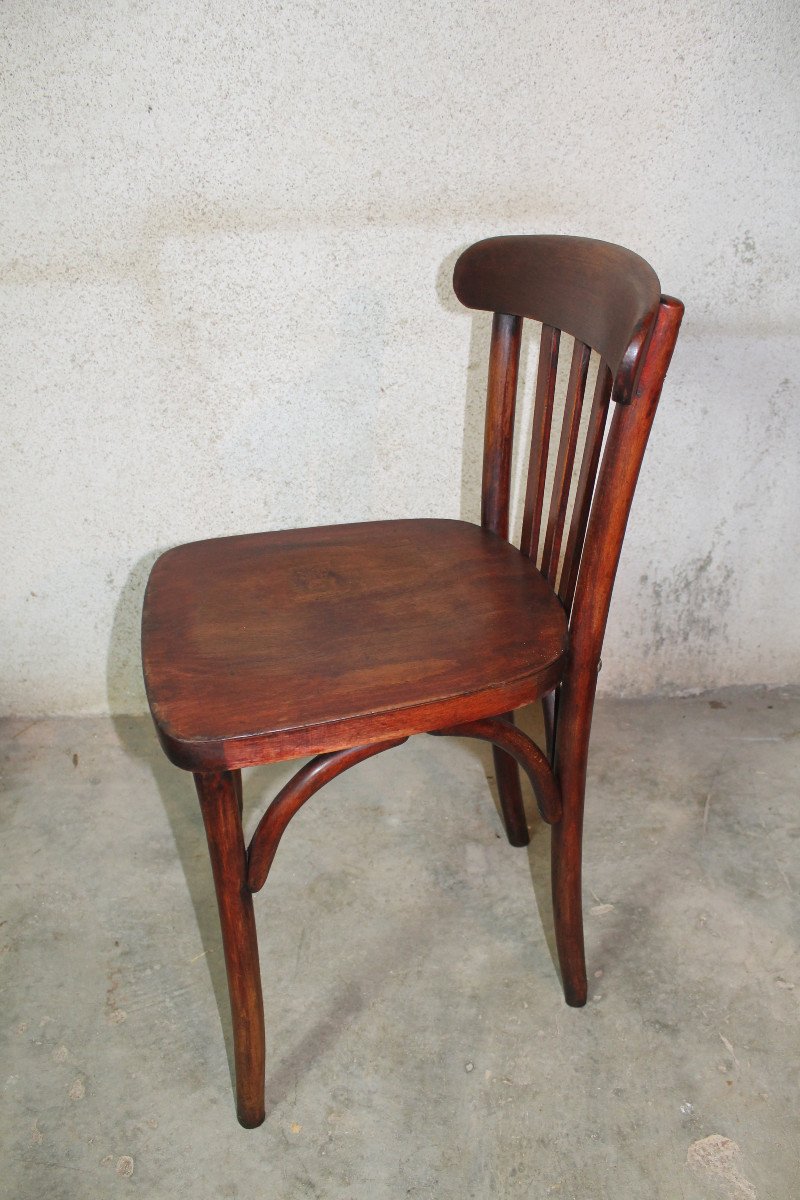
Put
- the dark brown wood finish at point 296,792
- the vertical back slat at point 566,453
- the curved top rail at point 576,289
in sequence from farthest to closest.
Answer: the vertical back slat at point 566,453 < the dark brown wood finish at point 296,792 < the curved top rail at point 576,289

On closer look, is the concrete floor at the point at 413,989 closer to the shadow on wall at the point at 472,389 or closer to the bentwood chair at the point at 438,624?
the bentwood chair at the point at 438,624

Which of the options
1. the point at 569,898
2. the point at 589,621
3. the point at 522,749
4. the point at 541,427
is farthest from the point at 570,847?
the point at 541,427

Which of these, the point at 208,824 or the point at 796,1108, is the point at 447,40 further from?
the point at 796,1108

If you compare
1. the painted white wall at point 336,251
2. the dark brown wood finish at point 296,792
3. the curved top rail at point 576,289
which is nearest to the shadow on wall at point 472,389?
the painted white wall at point 336,251

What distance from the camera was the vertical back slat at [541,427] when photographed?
108cm

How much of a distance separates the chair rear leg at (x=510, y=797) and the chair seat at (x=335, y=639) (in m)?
0.41

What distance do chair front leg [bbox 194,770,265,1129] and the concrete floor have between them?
0.33 ft

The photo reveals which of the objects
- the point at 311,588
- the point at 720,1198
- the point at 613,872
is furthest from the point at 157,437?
the point at 720,1198

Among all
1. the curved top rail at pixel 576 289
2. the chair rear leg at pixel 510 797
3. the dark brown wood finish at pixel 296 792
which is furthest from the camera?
the chair rear leg at pixel 510 797

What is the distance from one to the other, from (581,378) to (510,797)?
758mm

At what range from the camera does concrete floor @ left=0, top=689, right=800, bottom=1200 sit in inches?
39.9

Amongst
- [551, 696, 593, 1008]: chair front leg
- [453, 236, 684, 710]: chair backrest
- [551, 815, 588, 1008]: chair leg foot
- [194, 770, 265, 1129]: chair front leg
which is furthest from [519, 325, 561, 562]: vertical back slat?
[194, 770, 265, 1129]: chair front leg

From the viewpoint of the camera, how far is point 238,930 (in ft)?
3.02

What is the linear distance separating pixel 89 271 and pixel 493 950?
1.32 metres
